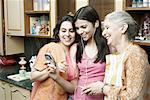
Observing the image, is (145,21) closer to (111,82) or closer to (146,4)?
(146,4)

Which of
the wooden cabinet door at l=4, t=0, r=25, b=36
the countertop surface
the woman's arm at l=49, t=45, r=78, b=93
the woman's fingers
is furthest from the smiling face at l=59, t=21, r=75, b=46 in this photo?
the wooden cabinet door at l=4, t=0, r=25, b=36

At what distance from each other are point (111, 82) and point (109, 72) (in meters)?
0.07

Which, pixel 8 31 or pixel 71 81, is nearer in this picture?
pixel 71 81

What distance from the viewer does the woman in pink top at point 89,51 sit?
5.58 feet

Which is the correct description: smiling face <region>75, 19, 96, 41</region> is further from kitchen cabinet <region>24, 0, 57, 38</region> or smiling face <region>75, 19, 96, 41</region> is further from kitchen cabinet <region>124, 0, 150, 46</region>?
kitchen cabinet <region>24, 0, 57, 38</region>

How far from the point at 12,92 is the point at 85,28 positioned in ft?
4.83

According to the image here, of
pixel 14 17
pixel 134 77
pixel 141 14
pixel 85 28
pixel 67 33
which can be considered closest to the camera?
pixel 134 77

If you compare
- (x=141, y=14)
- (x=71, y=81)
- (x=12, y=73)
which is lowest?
(x=12, y=73)

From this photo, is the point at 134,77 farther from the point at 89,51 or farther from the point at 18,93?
the point at 18,93

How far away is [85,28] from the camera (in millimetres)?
1692

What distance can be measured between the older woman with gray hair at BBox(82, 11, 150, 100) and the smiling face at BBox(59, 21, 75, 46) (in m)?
0.40

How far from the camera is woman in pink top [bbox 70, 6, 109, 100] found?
66.9 inches

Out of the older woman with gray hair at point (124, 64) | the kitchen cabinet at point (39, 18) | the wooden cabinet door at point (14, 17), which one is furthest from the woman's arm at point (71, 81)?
the wooden cabinet door at point (14, 17)

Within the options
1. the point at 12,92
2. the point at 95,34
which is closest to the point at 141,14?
the point at 95,34
